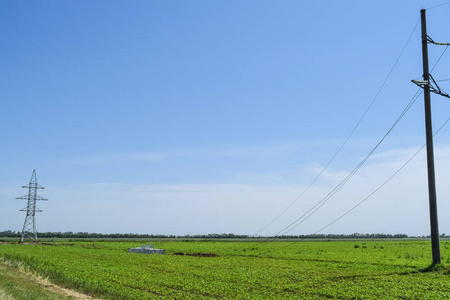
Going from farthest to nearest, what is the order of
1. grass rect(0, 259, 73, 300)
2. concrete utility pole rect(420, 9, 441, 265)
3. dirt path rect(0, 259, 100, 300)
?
concrete utility pole rect(420, 9, 441, 265) → dirt path rect(0, 259, 100, 300) → grass rect(0, 259, 73, 300)

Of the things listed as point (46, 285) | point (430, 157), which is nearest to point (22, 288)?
point (46, 285)

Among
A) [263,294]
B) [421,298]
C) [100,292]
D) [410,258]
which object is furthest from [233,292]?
[410,258]

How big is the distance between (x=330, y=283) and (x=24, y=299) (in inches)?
789

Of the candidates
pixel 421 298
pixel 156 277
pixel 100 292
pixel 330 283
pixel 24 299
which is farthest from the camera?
pixel 156 277

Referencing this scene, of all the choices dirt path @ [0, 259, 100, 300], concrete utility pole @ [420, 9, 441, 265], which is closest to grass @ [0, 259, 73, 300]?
dirt path @ [0, 259, 100, 300]

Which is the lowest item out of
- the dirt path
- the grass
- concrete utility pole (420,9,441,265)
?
the dirt path

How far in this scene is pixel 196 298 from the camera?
2481 cm

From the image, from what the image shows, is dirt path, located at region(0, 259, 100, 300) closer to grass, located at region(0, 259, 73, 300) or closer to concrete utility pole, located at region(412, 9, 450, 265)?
grass, located at region(0, 259, 73, 300)

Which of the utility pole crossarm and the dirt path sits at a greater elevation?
the utility pole crossarm

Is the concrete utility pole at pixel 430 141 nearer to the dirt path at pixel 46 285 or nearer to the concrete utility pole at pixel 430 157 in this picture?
the concrete utility pole at pixel 430 157

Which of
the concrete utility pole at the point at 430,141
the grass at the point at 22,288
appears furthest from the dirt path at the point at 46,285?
the concrete utility pole at the point at 430,141

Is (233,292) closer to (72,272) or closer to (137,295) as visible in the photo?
(137,295)

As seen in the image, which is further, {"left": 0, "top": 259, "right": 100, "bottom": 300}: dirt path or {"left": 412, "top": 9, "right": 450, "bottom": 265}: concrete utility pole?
{"left": 412, "top": 9, "right": 450, "bottom": 265}: concrete utility pole

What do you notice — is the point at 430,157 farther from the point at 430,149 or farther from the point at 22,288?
the point at 22,288
